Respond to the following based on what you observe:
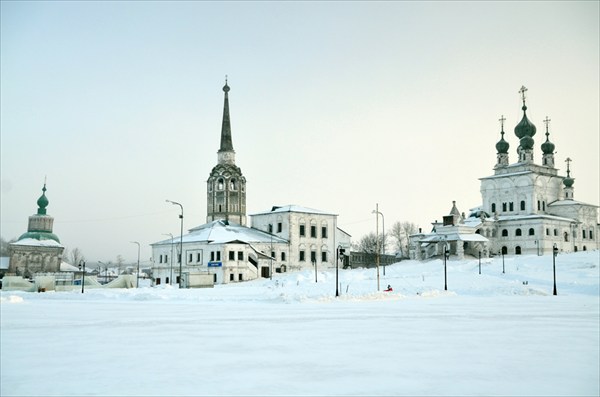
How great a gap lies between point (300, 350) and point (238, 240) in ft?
→ 177

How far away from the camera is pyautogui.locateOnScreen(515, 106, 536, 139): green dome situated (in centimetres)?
8819

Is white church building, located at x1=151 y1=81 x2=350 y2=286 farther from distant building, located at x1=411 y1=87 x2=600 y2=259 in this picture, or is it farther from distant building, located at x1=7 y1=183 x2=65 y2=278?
distant building, located at x1=7 y1=183 x2=65 y2=278

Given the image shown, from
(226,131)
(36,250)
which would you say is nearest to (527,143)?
(226,131)

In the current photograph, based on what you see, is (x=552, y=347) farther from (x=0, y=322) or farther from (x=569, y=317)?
(x=0, y=322)

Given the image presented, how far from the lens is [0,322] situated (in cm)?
2244

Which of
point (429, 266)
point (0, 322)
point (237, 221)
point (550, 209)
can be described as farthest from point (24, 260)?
point (550, 209)

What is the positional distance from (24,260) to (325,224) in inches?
1913

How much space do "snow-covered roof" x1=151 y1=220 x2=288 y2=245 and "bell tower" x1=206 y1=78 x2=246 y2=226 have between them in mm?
3092

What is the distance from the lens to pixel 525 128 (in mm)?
88375

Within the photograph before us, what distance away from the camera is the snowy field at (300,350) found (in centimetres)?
1193

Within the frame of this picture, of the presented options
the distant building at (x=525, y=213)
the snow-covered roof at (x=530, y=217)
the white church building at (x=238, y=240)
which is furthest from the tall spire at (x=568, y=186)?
the white church building at (x=238, y=240)

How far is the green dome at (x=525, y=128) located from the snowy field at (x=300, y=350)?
206ft

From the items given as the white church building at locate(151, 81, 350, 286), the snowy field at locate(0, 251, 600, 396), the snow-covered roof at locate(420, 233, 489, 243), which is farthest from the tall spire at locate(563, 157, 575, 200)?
the snowy field at locate(0, 251, 600, 396)

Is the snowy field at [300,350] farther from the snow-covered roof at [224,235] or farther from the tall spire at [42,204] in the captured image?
the tall spire at [42,204]
